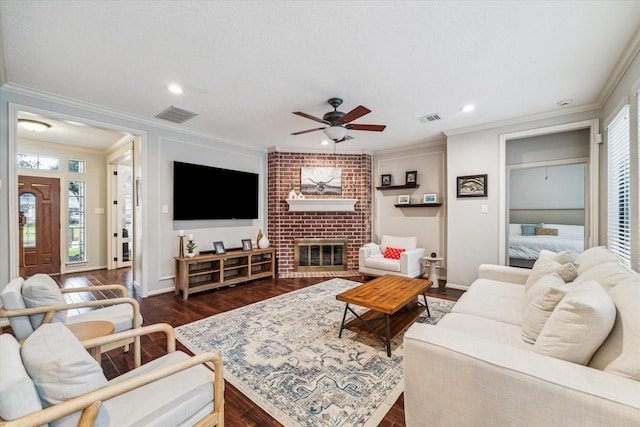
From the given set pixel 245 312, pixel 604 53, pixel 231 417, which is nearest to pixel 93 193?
pixel 245 312

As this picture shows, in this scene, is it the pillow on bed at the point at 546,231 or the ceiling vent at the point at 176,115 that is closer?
the ceiling vent at the point at 176,115

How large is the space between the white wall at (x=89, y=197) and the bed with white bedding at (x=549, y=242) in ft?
27.4

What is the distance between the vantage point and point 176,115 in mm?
3576

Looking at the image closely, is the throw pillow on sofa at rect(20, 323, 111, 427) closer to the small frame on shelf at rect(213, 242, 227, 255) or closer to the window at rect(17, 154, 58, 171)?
the small frame on shelf at rect(213, 242, 227, 255)

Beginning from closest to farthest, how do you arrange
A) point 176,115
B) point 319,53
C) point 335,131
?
point 319,53 → point 335,131 → point 176,115

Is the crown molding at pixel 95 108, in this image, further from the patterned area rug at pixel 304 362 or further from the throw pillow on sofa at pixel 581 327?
the throw pillow on sofa at pixel 581 327

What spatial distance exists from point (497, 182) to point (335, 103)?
8.55 ft

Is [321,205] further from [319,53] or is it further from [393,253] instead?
[319,53]

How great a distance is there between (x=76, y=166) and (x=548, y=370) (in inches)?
293

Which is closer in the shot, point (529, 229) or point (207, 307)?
point (207, 307)

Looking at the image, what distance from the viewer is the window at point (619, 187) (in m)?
2.40

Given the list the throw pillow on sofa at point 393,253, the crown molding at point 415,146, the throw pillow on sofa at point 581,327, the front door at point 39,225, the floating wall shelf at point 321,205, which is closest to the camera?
the throw pillow on sofa at point 581,327

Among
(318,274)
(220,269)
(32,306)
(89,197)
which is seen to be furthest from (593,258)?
(89,197)

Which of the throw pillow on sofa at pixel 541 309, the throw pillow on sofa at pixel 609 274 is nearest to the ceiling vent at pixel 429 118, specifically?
the throw pillow on sofa at pixel 609 274
